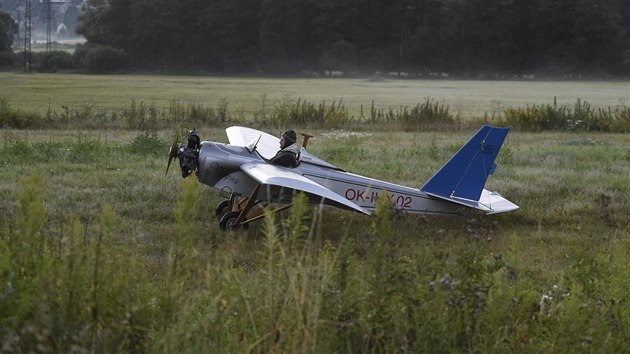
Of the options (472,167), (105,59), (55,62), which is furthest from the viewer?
(55,62)

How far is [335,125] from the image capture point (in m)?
23.5

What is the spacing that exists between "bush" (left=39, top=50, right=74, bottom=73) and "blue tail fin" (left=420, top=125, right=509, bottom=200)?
240 ft

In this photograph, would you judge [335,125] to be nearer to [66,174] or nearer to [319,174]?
[66,174]

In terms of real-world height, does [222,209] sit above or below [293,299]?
below

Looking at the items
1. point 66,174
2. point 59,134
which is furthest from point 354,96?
point 66,174

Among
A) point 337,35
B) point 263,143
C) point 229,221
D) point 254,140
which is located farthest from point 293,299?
point 337,35

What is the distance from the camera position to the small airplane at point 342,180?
10.0m

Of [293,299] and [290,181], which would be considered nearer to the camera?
[293,299]

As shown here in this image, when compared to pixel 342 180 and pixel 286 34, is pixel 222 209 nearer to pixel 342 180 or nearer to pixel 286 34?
pixel 342 180

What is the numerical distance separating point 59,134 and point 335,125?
24.8 ft

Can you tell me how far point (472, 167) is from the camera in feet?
33.8

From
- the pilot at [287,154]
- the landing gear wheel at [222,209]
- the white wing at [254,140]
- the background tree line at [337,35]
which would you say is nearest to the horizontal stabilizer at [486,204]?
the pilot at [287,154]

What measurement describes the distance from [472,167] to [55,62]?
76.3 m

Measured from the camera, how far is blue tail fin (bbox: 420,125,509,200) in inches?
406
